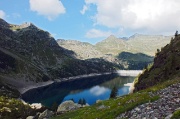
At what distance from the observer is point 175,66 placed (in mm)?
114125

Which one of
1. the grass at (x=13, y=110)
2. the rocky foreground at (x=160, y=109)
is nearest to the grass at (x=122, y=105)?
the rocky foreground at (x=160, y=109)

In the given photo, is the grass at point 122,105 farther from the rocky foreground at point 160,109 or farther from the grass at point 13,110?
the grass at point 13,110

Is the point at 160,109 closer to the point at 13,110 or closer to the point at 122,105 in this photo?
the point at 122,105

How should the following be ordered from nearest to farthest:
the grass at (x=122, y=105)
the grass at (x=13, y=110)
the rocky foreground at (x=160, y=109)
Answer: the rocky foreground at (x=160, y=109) → the grass at (x=122, y=105) → the grass at (x=13, y=110)

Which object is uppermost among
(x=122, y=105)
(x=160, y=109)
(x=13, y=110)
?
(x=160, y=109)

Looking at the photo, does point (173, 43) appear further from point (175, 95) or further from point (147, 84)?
point (175, 95)

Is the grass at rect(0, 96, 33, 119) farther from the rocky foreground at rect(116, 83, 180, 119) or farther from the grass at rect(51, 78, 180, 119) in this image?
the rocky foreground at rect(116, 83, 180, 119)

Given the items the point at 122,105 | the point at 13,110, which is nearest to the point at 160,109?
the point at 122,105

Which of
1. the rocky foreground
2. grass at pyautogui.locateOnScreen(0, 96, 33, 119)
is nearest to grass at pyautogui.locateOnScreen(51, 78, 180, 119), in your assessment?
the rocky foreground

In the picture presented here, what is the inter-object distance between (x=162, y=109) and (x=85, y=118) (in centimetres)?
1633

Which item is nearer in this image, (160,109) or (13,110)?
(160,109)

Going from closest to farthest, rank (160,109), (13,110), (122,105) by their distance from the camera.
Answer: (160,109) < (122,105) < (13,110)

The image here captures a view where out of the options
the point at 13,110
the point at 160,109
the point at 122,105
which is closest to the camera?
the point at 160,109

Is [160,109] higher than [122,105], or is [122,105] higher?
[160,109]
